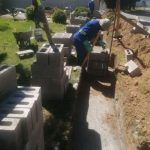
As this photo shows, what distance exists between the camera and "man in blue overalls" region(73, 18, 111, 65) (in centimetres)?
1041

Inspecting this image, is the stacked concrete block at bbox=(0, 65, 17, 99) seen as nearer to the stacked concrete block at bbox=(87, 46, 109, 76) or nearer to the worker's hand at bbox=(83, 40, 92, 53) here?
the worker's hand at bbox=(83, 40, 92, 53)

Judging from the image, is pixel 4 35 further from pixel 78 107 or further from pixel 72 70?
pixel 78 107

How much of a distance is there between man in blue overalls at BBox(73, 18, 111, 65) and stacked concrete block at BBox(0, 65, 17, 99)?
550 centimetres

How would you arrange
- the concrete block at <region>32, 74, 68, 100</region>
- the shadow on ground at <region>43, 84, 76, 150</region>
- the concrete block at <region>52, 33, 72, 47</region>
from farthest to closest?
1. the concrete block at <region>52, 33, 72, 47</region>
2. the concrete block at <region>32, 74, 68, 100</region>
3. the shadow on ground at <region>43, 84, 76, 150</region>

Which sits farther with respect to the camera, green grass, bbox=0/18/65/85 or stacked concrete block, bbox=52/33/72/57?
stacked concrete block, bbox=52/33/72/57

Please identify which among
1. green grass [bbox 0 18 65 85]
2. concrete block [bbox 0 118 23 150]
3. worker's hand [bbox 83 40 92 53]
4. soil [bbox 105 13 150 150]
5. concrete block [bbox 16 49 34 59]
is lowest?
soil [bbox 105 13 150 150]

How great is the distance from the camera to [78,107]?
8750 millimetres

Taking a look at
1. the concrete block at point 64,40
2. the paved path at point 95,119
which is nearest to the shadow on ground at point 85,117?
the paved path at point 95,119

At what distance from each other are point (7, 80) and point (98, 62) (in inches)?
239

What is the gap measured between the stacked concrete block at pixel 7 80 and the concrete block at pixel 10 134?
85cm

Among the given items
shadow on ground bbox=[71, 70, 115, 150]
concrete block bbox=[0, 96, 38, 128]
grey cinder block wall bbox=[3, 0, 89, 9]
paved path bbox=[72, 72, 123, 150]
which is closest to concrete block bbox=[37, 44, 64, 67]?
shadow on ground bbox=[71, 70, 115, 150]

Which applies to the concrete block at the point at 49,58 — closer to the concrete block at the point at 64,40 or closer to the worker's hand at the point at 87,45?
the worker's hand at the point at 87,45

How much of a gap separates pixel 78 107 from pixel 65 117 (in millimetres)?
1942

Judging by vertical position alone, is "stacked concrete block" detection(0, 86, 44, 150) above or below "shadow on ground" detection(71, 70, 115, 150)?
above
